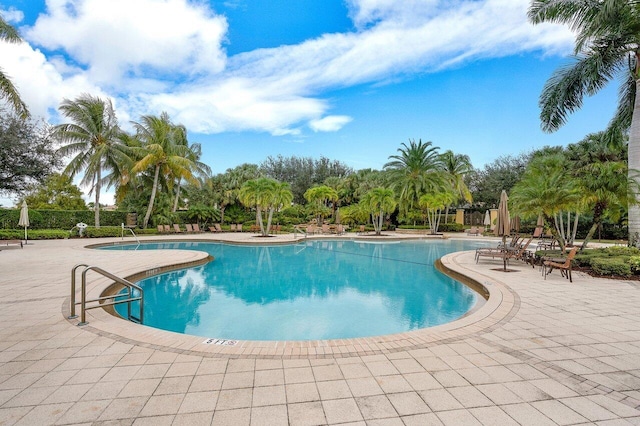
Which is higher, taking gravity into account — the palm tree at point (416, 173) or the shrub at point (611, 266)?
the palm tree at point (416, 173)

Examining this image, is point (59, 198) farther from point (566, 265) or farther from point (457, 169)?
Result: point (566, 265)

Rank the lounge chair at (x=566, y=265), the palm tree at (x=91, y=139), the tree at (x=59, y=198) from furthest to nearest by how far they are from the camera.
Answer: the tree at (x=59, y=198)
the palm tree at (x=91, y=139)
the lounge chair at (x=566, y=265)

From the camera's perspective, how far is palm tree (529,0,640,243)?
9.73 metres

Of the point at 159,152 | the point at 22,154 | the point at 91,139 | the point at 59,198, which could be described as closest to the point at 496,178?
the point at 159,152

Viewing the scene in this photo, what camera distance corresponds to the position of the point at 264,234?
23109 mm

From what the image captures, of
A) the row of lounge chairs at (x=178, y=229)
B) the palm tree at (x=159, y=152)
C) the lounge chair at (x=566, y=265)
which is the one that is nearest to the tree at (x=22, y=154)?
the palm tree at (x=159, y=152)

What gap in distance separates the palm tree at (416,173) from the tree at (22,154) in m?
23.9

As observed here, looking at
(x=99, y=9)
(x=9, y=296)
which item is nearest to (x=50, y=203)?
(x=99, y=9)

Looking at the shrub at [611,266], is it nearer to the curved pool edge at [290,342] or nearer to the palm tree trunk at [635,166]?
the palm tree trunk at [635,166]

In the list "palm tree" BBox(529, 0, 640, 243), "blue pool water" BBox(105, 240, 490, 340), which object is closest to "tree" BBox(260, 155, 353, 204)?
"blue pool water" BBox(105, 240, 490, 340)

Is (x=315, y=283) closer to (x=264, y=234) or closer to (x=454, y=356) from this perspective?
(x=454, y=356)

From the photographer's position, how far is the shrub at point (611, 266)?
8.11m

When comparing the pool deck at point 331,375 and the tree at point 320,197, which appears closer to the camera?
the pool deck at point 331,375

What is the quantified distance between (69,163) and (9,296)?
1971 centimetres
